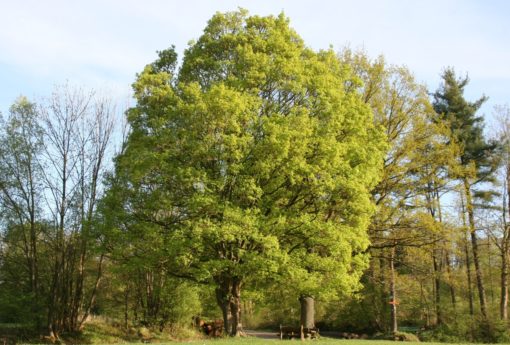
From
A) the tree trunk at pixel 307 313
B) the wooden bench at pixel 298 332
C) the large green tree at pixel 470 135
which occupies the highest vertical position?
the large green tree at pixel 470 135

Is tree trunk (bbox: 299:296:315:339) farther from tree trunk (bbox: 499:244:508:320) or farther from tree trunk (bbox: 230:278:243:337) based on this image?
tree trunk (bbox: 499:244:508:320)

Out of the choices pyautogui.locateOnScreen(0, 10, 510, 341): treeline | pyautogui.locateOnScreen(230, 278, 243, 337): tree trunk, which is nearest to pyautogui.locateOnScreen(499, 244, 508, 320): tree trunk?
pyautogui.locateOnScreen(0, 10, 510, 341): treeline

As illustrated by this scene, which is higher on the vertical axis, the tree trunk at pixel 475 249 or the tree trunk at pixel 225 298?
the tree trunk at pixel 475 249

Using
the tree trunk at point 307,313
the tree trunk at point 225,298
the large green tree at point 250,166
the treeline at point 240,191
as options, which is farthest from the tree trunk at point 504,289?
the tree trunk at point 225,298

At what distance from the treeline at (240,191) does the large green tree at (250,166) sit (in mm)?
73

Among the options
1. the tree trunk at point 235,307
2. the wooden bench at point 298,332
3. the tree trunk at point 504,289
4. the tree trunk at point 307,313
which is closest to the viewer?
the tree trunk at point 235,307

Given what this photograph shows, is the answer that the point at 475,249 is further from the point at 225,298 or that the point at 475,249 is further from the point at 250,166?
the point at 250,166

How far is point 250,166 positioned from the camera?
18594 mm

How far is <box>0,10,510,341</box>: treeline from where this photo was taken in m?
18.4

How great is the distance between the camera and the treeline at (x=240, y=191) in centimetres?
1842

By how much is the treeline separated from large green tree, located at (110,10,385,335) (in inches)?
2.9

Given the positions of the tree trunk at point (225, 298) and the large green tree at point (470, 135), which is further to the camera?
the large green tree at point (470, 135)

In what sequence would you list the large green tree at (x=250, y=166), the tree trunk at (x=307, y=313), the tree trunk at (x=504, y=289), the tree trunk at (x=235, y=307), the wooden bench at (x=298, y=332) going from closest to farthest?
the large green tree at (x=250, y=166) → the tree trunk at (x=235, y=307) → the wooden bench at (x=298, y=332) → the tree trunk at (x=307, y=313) → the tree trunk at (x=504, y=289)

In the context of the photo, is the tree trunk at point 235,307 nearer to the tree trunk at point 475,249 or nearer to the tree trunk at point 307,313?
the tree trunk at point 307,313
